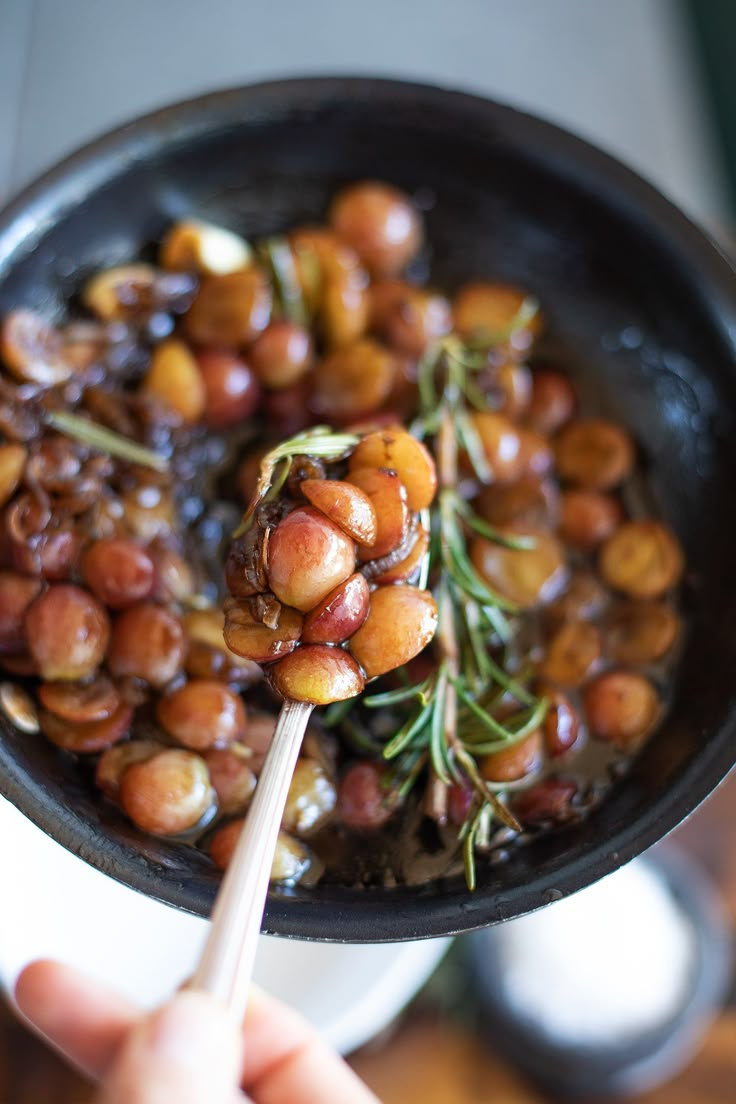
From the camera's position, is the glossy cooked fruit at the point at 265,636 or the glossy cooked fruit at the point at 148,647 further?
the glossy cooked fruit at the point at 148,647

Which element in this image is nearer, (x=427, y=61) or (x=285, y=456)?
(x=285, y=456)

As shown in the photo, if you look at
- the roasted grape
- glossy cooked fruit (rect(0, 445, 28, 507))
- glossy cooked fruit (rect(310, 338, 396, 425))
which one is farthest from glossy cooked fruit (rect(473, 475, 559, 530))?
glossy cooked fruit (rect(0, 445, 28, 507))

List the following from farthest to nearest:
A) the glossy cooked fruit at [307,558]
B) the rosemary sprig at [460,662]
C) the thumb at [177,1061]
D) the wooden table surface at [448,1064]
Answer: the wooden table surface at [448,1064] → the rosemary sprig at [460,662] → the glossy cooked fruit at [307,558] → the thumb at [177,1061]

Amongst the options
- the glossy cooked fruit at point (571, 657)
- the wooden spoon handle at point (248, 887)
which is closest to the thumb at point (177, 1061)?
the wooden spoon handle at point (248, 887)

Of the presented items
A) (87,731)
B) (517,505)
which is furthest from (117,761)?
(517,505)

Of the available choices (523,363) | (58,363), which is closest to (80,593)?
(58,363)

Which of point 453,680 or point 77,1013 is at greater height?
point 453,680

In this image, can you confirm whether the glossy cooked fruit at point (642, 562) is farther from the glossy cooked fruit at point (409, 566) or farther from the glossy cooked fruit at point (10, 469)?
the glossy cooked fruit at point (10, 469)

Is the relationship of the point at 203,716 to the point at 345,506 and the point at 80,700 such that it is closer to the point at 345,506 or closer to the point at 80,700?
the point at 80,700
